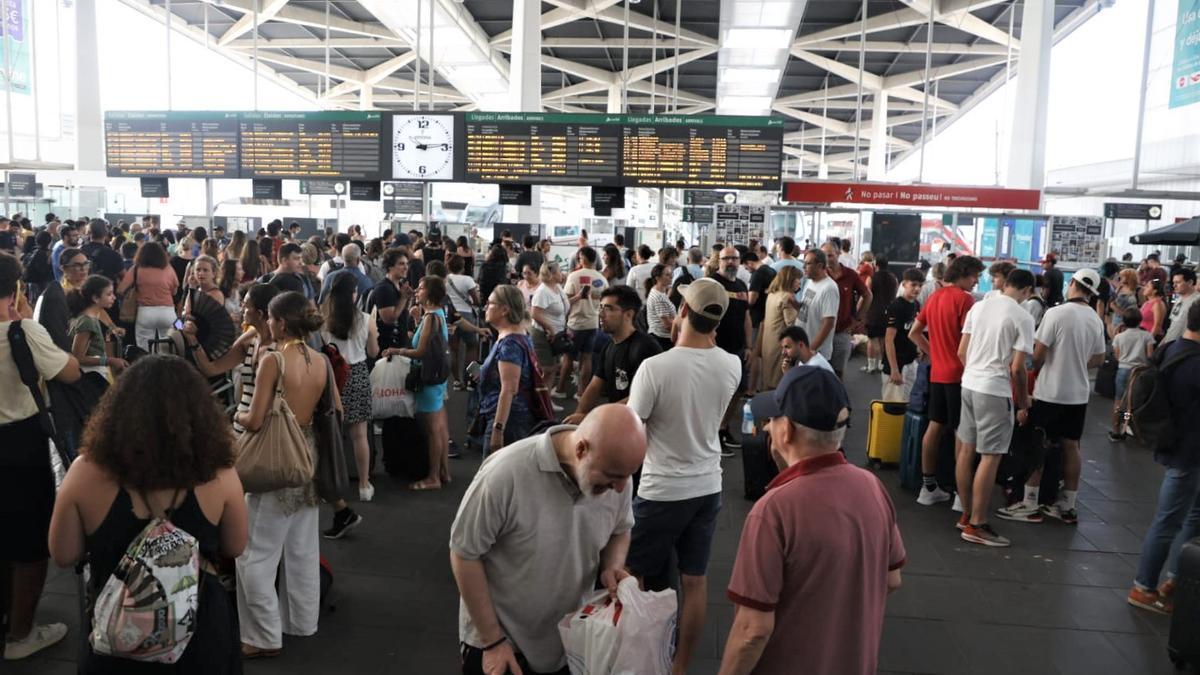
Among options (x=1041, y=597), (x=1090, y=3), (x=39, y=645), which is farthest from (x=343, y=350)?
(x=1090, y=3)

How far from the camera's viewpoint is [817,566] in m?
2.19

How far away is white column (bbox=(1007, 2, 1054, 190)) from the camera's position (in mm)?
16750

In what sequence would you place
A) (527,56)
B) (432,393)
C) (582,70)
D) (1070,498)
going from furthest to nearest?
(582,70) < (527,56) < (432,393) < (1070,498)

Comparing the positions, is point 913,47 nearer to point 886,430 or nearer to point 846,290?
point 846,290

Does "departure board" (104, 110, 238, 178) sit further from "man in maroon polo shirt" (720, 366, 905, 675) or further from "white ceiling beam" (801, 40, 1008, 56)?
"white ceiling beam" (801, 40, 1008, 56)

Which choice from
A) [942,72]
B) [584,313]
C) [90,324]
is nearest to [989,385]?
[584,313]

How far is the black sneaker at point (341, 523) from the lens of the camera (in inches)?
218

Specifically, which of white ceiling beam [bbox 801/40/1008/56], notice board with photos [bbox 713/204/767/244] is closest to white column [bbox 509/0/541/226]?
notice board with photos [bbox 713/204/767/244]

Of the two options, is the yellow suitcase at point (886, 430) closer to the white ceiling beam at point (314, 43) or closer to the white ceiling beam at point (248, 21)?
the white ceiling beam at point (248, 21)

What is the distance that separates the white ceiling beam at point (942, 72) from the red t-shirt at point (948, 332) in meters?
20.6

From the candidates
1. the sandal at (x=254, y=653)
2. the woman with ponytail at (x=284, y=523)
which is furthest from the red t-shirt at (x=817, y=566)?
the sandal at (x=254, y=653)

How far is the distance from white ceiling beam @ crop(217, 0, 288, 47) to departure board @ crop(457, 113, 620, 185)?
36.1 ft

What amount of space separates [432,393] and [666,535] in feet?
11.2

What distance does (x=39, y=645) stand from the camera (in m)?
3.92
